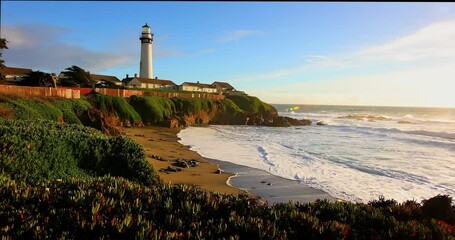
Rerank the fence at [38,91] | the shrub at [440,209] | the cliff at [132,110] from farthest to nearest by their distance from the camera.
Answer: the fence at [38,91] < the cliff at [132,110] < the shrub at [440,209]

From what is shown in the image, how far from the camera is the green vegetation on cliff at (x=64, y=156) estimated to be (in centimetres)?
833

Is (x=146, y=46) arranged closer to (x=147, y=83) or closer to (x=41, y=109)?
(x=147, y=83)

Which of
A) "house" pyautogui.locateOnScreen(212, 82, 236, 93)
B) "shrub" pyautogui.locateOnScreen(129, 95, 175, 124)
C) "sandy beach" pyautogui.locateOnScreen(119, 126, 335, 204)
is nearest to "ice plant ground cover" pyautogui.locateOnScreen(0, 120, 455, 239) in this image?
"sandy beach" pyautogui.locateOnScreen(119, 126, 335, 204)

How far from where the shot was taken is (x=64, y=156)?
954 cm

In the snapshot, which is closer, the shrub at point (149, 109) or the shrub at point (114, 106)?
the shrub at point (114, 106)

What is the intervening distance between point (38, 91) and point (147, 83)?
5659 cm

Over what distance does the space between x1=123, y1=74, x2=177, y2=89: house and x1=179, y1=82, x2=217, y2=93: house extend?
155 inches

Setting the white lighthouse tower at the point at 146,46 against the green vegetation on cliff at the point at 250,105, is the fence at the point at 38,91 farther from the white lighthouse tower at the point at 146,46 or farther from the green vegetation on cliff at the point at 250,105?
the green vegetation on cliff at the point at 250,105

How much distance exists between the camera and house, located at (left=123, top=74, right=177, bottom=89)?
255 ft

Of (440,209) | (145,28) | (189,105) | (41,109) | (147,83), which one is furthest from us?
(147,83)

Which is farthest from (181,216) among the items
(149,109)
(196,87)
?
(196,87)

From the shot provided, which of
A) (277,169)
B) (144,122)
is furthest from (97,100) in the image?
(277,169)

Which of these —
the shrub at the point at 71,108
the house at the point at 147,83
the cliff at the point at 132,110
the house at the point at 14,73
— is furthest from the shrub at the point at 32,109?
the house at the point at 147,83

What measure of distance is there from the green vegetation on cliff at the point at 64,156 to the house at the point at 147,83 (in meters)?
65.7
